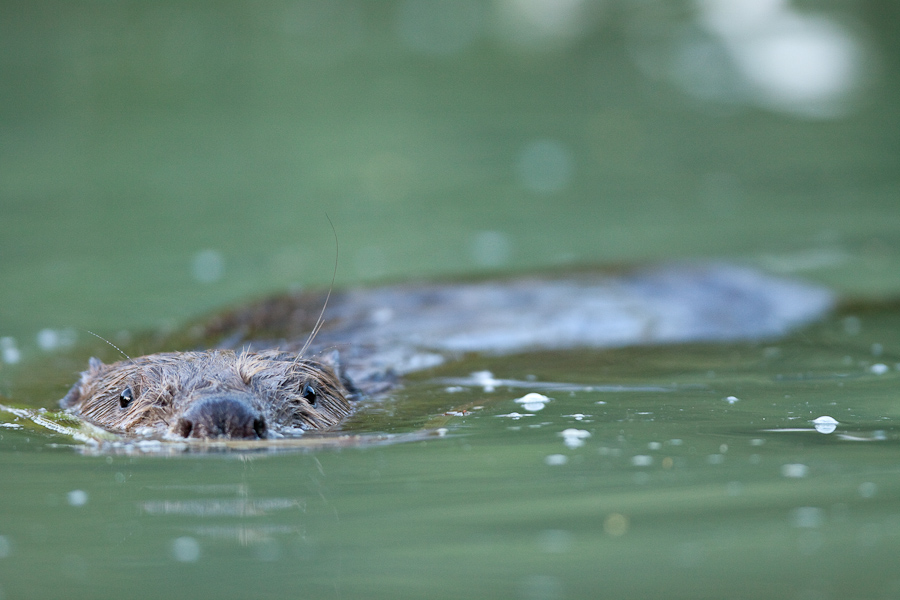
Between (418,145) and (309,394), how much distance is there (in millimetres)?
11274

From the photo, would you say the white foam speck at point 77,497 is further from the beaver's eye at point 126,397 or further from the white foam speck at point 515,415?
the white foam speck at point 515,415

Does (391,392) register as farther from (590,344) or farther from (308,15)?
(308,15)

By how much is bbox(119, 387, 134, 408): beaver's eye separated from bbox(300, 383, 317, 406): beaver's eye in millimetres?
783

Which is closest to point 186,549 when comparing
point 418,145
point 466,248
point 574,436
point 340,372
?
point 574,436

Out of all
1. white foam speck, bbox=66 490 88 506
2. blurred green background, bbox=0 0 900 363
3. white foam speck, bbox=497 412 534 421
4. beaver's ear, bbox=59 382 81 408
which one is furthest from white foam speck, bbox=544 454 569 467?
blurred green background, bbox=0 0 900 363

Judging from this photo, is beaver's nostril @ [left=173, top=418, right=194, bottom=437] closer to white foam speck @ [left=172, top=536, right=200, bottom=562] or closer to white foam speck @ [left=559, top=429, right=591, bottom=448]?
white foam speck @ [left=172, top=536, right=200, bottom=562]

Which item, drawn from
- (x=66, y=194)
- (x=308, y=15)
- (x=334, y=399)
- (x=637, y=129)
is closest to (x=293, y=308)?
(x=334, y=399)

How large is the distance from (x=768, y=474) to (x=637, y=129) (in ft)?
44.0

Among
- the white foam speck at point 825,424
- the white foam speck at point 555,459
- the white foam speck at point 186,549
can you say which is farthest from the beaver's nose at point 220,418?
the white foam speck at point 825,424

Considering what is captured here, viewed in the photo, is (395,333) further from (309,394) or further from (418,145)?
(418,145)

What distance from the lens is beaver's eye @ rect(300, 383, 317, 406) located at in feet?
16.8

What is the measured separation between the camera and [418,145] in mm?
16109

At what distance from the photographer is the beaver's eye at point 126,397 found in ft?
16.8

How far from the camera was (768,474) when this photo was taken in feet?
13.0
